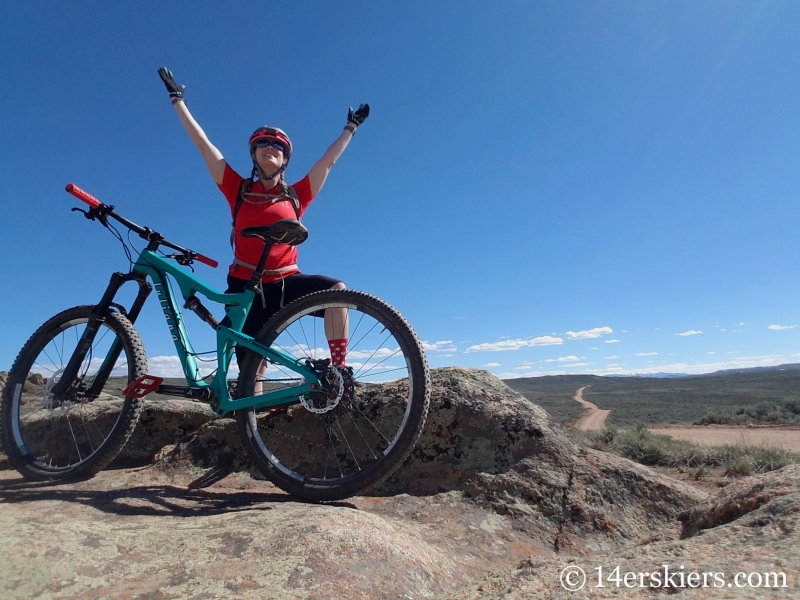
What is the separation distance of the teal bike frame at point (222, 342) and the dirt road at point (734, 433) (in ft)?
62.1

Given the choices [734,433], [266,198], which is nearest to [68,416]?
[266,198]

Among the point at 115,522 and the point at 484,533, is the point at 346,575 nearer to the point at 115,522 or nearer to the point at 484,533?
the point at 484,533

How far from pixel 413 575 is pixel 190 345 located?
232cm

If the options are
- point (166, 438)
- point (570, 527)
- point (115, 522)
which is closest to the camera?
point (115, 522)

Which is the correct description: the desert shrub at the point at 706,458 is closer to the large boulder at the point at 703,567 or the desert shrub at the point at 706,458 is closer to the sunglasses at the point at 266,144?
the large boulder at the point at 703,567

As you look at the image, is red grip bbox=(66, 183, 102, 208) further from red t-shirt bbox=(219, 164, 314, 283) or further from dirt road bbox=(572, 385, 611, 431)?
dirt road bbox=(572, 385, 611, 431)

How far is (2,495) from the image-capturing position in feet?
8.75

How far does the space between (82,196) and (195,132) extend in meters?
0.95

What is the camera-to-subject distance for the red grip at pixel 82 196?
10.4 ft

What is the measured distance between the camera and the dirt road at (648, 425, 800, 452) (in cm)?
1753

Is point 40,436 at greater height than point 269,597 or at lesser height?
greater

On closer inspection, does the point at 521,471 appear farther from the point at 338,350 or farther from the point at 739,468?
the point at 739,468

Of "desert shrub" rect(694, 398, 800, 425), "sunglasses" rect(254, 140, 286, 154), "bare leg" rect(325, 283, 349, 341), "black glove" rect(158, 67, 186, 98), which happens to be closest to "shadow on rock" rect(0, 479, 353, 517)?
"bare leg" rect(325, 283, 349, 341)

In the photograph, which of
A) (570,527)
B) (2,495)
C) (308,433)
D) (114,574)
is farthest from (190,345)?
(570,527)
